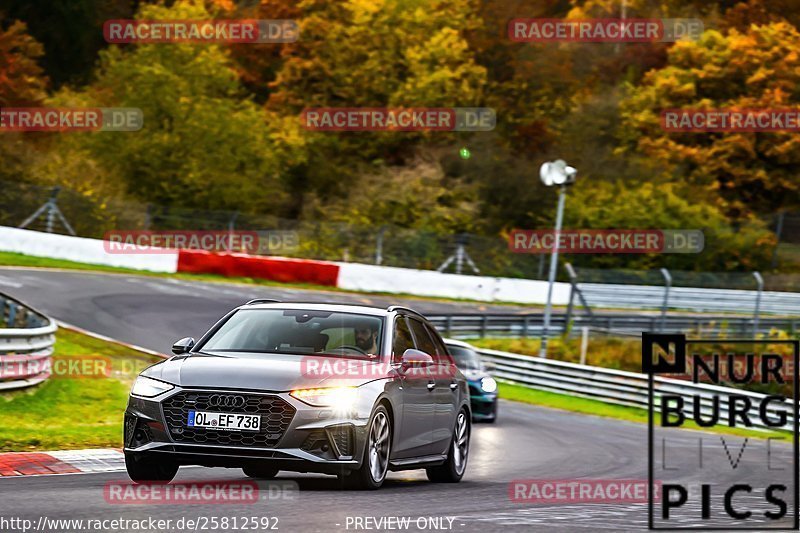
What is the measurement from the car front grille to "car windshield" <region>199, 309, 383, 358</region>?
1.00 m

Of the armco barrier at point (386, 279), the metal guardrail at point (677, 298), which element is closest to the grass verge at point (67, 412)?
the metal guardrail at point (677, 298)

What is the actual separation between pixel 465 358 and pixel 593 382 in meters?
8.01

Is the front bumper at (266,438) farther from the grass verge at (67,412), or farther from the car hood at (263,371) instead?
the grass verge at (67,412)

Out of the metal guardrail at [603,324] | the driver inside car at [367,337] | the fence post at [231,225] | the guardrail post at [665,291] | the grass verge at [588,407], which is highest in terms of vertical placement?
the fence post at [231,225]

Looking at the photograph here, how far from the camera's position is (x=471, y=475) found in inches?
537

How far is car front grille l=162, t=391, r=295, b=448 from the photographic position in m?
9.76

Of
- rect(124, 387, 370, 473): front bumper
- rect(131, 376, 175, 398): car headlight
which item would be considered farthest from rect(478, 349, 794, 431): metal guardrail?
rect(131, 376, 175, 398): car headlight

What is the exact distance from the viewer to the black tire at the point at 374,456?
33.1 ft

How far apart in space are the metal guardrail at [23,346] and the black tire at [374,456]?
767 centimetres

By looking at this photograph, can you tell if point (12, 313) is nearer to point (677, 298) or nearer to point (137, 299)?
point (137, 299)

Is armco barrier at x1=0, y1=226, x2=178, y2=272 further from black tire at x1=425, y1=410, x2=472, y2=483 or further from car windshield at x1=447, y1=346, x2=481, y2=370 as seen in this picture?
black tire at x1=425, y1=410, x2=472, y2=483

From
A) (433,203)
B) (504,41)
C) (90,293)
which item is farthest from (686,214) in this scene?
(90,293)

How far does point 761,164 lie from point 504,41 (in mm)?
18004

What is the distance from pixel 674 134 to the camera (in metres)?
60.1
